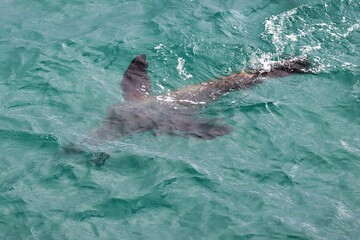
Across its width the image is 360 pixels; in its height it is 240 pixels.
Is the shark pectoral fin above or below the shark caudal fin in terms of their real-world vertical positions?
below

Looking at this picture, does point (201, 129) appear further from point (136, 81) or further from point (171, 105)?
point (136, 81)

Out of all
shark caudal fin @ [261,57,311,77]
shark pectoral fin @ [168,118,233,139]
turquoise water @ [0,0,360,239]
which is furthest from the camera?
shark caudal fin @ [261,57,311,77]

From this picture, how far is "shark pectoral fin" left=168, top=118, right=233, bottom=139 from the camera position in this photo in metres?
11.5

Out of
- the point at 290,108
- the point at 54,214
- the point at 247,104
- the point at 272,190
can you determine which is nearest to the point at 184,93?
the point at 247,104

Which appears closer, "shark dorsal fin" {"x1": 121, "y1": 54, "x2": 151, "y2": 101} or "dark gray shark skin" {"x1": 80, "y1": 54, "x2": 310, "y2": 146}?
"dark gray shark skin" {"x1": 80, "y1": 54, "x2": 310, "y2": 146}

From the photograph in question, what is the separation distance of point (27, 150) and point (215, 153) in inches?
158

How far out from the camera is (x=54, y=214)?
31.3 feet

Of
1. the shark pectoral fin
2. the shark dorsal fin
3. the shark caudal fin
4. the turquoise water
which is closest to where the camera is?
the turquoise water

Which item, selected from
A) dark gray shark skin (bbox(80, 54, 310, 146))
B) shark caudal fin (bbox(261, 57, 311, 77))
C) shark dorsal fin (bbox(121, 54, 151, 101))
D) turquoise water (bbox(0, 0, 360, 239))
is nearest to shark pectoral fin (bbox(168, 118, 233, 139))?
dark gray shark skin (bbox(80, 54, 310, 146))

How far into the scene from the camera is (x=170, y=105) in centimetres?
1236

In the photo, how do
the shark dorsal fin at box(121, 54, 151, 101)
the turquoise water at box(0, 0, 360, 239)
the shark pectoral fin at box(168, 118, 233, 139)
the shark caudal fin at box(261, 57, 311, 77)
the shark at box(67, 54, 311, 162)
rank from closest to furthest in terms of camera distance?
the turquoise water at box(0, 0, 360, 239), the shark pectoral fin at box(168, 118, 233, 139), the shark at box(67, 54, 311, 162), the shark dorsal fin at box(121, 54, 151, 101), the shark caudal fin at box(261, 57, 311, 77)

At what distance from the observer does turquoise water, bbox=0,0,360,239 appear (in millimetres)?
9617

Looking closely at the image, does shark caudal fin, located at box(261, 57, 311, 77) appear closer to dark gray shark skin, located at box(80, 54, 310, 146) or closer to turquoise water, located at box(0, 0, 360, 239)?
dark gray shark skin, located at box(80, 54, 310, 146)

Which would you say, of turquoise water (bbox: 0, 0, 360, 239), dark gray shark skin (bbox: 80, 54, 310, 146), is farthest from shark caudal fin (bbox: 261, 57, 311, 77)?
turquoise water (bbox: 0, 0, 360, 239)
